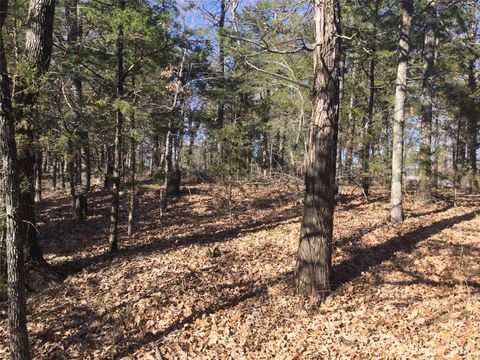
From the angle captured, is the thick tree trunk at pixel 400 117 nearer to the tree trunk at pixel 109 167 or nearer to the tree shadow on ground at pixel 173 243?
the tree shadow on ground at pixel 173 243

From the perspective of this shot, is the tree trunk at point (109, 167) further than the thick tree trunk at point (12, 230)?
Yes

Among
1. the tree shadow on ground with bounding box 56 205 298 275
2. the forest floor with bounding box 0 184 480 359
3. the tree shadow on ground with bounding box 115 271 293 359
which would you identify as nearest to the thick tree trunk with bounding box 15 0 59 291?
the forest floor with bounding box 0 184 480 359

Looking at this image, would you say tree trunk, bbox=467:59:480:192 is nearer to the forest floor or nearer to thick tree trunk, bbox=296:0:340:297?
the forest floor

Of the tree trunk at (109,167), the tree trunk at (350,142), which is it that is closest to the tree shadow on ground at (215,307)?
the tree trunk at (109,167)

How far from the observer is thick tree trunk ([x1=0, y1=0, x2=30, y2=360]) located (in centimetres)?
498

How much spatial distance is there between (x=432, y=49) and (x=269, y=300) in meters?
11.3

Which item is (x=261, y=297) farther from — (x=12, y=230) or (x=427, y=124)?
(x=427, y=124)

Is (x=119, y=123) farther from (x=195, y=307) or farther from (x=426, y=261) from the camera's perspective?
(x=426, y=261)

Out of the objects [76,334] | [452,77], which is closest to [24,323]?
[76,334]

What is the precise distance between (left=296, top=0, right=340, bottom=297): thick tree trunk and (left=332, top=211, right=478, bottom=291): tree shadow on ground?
2.13 feet

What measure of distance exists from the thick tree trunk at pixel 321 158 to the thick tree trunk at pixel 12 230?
4554 millimetres

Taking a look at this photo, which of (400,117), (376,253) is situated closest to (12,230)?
(376,253)

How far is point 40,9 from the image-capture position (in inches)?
303

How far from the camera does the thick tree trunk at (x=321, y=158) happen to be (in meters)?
6.62
